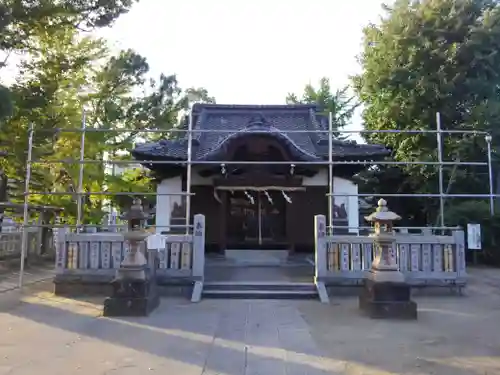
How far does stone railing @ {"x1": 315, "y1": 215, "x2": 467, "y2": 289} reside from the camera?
33.5 ft

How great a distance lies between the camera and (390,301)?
7852 millimetres

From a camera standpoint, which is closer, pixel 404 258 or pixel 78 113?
pixel 404 258

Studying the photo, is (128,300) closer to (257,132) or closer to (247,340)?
(247,340)

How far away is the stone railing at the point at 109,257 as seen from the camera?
33.3 feet

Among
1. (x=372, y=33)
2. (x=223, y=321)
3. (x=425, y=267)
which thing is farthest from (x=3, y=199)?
(x=372, y=33)

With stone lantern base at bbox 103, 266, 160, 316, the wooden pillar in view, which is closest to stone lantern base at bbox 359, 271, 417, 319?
stone lantern base at bbox 103, 266, 160, 316

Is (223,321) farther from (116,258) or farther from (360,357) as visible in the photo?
(116,258)

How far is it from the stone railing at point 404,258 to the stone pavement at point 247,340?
1.12 meters

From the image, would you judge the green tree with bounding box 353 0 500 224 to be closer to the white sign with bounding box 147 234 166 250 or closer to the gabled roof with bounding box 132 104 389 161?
the gabled roof with bounding box 132 104 389 161

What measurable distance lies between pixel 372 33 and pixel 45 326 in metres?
20.8

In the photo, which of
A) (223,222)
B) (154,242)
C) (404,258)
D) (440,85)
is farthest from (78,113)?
(440,85)

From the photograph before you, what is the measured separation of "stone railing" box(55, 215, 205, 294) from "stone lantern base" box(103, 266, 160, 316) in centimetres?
215

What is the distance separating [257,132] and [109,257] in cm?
510

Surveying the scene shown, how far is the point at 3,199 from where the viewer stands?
597 inches
